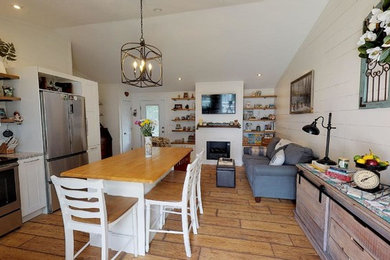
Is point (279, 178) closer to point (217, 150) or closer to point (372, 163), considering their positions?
point (372, 163)

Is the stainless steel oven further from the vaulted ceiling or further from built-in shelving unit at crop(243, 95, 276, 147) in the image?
built-in shelving unit at crop(243, 95, 276, 147)

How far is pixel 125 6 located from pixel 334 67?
3172 millimetres

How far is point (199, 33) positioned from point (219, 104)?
220 centimetres

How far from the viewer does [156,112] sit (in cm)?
666

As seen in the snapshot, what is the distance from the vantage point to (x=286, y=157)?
3.12 metres

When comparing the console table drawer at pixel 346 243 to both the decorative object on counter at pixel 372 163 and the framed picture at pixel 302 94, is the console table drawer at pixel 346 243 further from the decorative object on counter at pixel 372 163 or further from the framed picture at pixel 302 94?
the framed picture at pixel 302 94

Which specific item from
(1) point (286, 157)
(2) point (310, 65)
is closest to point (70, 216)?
(1) point (286, 157)

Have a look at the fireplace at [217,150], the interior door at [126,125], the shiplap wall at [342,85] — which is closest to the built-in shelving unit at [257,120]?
the fireplace at [217,150]

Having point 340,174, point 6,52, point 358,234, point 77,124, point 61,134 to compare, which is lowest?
point 358,234

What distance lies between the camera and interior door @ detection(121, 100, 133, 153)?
6.15 meters

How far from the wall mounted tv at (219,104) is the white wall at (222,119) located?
13 cm

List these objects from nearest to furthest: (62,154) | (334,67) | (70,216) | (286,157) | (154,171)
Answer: (70,216), (154,171), (334,67), (62,154), (286,157)

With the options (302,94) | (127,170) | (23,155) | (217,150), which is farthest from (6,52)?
(302,94)

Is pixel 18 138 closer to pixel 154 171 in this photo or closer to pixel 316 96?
pixel 154 171
